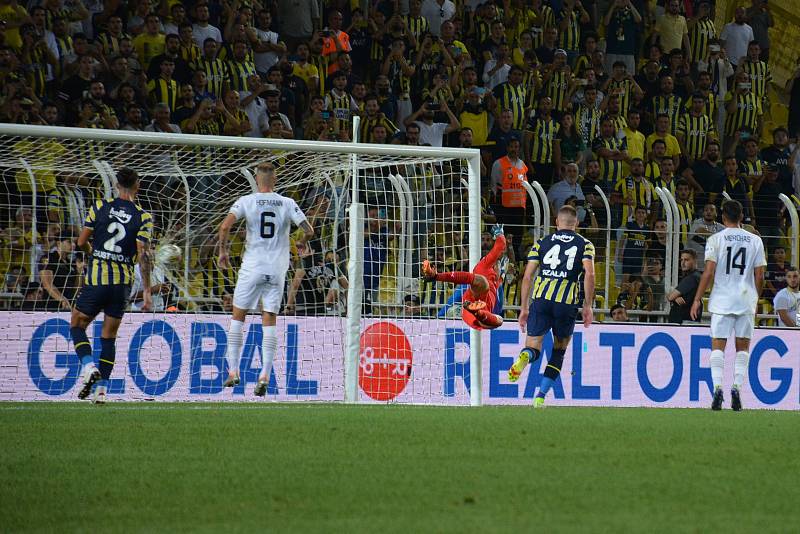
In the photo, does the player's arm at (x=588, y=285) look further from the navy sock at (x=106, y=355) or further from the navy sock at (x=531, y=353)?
the navy sock at (x=106, y=355)

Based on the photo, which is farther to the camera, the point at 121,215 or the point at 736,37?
the point at 736,37

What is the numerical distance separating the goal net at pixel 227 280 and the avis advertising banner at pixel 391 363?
2 cm

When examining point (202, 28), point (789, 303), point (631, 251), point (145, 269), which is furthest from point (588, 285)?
point (202, 28)

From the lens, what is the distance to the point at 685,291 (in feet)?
48.4

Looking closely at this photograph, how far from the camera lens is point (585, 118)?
19.4 meters

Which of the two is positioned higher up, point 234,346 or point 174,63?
point 174,63

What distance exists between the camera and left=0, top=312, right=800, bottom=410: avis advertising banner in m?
13.0

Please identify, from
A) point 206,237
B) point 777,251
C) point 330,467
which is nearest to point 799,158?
point 777,251

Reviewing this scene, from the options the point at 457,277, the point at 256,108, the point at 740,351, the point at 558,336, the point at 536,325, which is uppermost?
the point at 256,108

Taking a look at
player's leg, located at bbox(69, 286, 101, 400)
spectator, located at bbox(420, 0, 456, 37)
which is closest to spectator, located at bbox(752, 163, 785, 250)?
spectator, located at bbox(420, 0, 456, 37)

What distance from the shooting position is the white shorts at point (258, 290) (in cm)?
1170

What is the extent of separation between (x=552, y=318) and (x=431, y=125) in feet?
21.4

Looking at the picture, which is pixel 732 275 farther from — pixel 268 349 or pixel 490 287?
pixel 268 349

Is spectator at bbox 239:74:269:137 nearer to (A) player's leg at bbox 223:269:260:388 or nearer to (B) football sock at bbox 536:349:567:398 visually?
(A) player's leg at bbox 223:269:260:388
